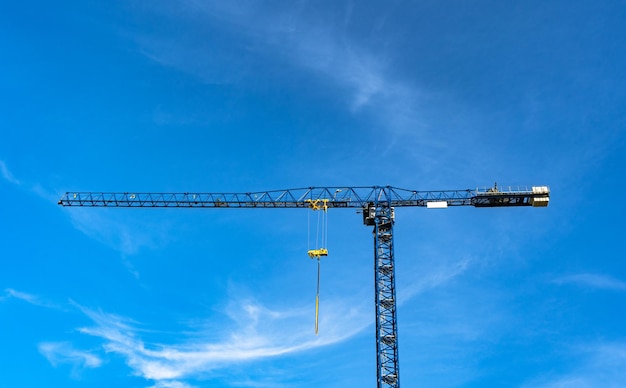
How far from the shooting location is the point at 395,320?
12812 centimetres

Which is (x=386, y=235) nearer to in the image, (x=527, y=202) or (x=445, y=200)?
(x=445, y=200)

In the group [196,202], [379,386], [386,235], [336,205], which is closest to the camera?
[379,386]

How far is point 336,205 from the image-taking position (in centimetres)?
14712

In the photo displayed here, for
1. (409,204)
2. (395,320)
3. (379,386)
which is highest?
(409,204)

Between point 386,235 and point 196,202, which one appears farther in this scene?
point 196,202

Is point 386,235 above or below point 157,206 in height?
below

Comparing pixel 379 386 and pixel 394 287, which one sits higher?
pixel 394 287

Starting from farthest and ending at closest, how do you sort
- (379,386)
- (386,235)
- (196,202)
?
(196,202), (386,235), (379,386)

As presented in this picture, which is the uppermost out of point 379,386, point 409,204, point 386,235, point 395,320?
point 409,204

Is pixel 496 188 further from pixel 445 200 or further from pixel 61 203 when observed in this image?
pixel 61 203

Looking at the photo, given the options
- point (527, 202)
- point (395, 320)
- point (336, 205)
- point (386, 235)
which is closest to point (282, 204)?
point (336, 205)

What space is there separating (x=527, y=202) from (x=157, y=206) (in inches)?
3194

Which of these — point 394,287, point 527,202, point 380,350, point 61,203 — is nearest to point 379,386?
point 380,350

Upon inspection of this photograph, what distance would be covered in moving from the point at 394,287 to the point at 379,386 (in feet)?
60.4
